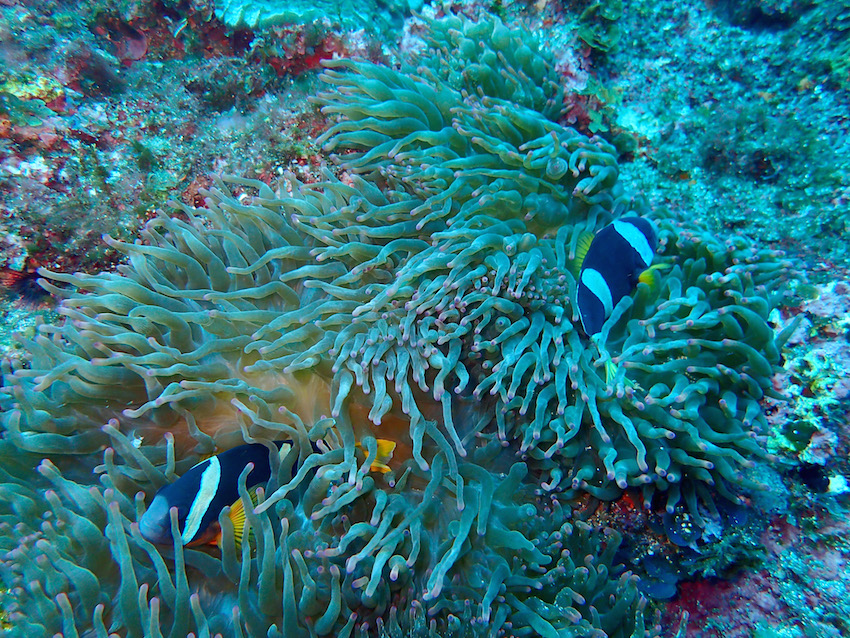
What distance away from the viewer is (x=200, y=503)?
6.25 ft

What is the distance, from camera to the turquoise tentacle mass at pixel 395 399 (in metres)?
1.93

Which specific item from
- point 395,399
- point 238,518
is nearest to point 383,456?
point 395,399

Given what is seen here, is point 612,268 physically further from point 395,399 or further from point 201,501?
point 201,501

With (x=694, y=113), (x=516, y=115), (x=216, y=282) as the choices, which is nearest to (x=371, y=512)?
(x=216, y=282)

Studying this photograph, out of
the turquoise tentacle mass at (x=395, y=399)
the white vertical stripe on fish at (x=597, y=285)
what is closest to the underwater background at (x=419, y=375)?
A: the turquoise tentacle mass at (x=395, y=399)

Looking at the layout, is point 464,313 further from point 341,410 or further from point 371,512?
point 371,512

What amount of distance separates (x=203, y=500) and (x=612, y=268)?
1.99m

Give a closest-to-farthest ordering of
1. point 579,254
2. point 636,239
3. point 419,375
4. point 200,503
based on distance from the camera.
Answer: point 200,503
point 419,375
point 636,239
point 579,254

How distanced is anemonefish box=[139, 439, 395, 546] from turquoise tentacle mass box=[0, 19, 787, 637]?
0.22 feet

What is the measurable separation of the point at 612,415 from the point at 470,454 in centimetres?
69

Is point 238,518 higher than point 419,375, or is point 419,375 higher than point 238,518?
point 419,375

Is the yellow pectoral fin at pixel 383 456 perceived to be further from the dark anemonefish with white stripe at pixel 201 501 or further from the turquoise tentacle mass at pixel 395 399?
the dark anemonefish with white stripe at pixel 201 501

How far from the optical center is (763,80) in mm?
3396

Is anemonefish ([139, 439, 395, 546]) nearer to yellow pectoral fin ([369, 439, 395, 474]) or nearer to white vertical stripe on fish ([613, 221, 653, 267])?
yellow pectoral fin ([369, 439, 395, 474])
